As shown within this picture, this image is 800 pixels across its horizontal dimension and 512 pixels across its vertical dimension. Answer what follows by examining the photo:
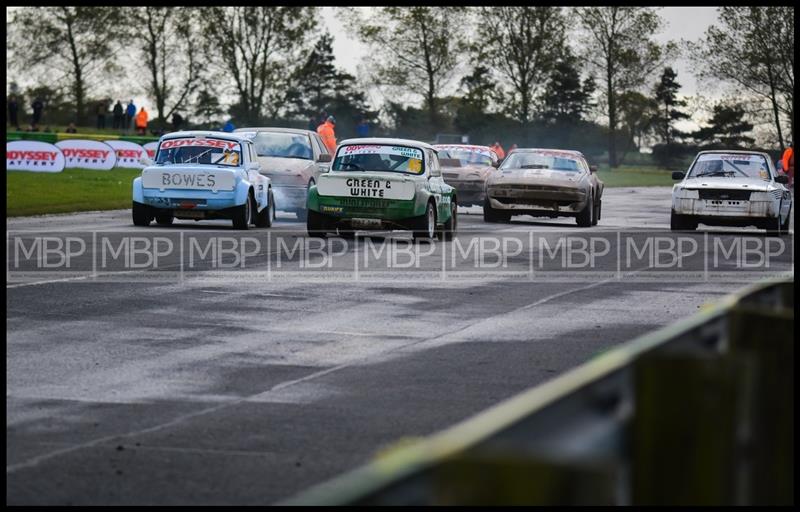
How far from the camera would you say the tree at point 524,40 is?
292 ft

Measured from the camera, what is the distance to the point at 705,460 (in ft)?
11.1

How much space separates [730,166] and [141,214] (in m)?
10.5

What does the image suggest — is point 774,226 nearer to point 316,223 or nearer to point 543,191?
point 543,191

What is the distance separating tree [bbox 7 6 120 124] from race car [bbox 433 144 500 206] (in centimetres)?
5058

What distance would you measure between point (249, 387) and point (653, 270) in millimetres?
10484

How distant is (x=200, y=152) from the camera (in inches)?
989

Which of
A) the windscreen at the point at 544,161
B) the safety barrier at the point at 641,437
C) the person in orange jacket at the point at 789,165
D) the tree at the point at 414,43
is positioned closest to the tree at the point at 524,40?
the tree at the point at 414,43

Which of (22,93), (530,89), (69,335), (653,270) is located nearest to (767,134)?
(530,89)

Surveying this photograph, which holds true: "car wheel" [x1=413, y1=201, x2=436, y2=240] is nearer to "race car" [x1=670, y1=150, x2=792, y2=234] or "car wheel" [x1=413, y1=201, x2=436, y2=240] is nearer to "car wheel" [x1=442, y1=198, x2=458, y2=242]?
"car wheel" [x1=442, y1=198, x2=458, y2=242]

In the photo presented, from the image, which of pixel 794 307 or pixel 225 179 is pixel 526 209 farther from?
pixel 794 307

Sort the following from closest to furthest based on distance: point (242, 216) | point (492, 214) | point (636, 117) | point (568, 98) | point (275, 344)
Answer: point (275, 344)
point (242, 216)
point (492, 214)
point (568, 98)
point (636, 117)

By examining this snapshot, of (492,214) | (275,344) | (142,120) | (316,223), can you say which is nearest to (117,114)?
(142,120)

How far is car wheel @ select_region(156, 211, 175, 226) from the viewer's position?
81.4 ft

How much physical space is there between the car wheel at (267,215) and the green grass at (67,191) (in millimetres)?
4608
